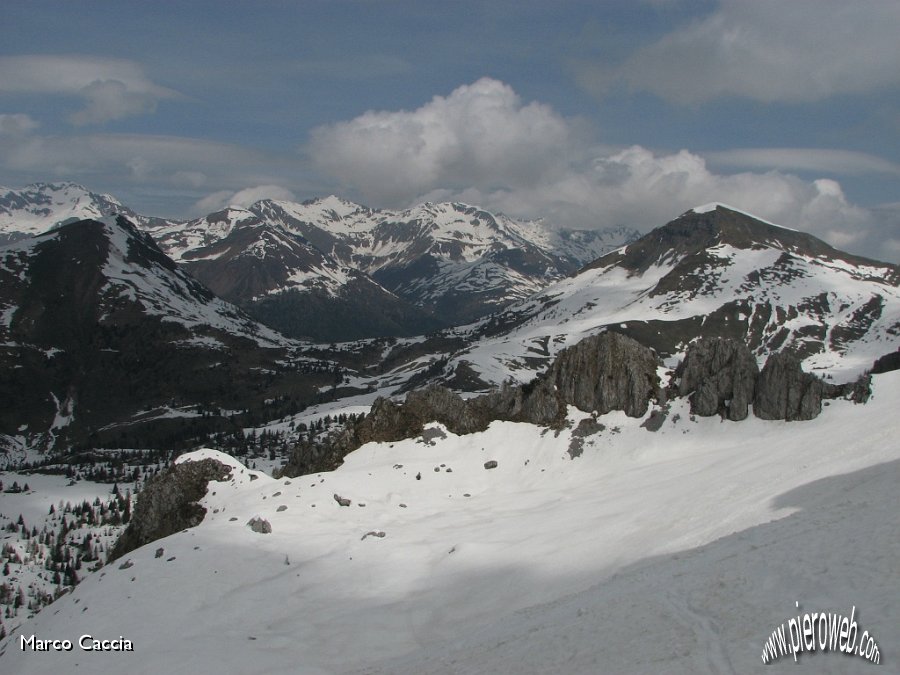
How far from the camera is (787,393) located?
7369 centimetres

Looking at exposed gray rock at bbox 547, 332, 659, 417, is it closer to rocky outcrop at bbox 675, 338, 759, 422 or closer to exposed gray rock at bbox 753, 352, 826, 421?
rocky outcrop at bbox 675, 338, 759, 422

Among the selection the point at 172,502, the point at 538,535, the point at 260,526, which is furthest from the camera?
the point at 172,502

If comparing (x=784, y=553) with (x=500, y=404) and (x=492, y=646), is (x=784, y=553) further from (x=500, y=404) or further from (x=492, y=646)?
(x=500, y=404)

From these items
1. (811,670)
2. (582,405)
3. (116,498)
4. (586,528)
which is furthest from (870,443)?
(116,498)

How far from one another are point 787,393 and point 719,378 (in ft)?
27.9

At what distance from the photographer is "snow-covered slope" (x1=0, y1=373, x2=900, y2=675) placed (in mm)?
22453

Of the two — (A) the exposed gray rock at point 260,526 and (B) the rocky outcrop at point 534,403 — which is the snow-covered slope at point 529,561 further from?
(B) the rocky outcrop at point 534,403

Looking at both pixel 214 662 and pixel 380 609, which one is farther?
pixel 380 609

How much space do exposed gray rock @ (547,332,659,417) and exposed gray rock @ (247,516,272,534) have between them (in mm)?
46682

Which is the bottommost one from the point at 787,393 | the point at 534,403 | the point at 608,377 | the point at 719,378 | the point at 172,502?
the point at 172,502

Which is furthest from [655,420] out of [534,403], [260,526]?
[260,526]

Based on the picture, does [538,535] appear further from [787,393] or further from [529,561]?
[787,393]

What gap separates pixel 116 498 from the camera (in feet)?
585

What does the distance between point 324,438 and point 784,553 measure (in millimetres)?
69794
